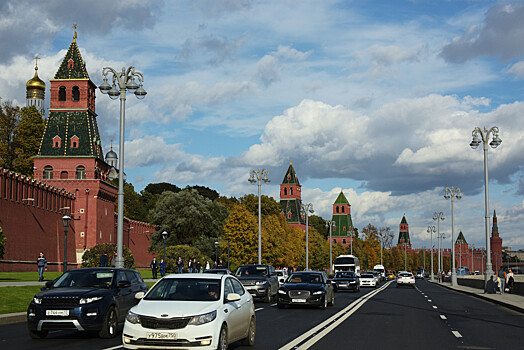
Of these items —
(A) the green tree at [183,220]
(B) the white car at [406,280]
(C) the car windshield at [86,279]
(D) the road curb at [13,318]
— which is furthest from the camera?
(A) the green tree at [183,220]

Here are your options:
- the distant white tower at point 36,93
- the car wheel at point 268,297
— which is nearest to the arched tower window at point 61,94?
the distant white tower at point 36,93

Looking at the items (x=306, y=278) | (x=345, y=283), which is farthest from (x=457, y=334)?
(x=345, y=283)

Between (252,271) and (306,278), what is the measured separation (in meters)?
5.41

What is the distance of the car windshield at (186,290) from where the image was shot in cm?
1166

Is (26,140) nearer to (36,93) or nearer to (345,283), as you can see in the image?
(36,93)

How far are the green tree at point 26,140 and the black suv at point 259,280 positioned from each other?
61.2 meters

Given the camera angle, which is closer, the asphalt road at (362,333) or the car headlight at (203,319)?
the car headlight at (203,319)

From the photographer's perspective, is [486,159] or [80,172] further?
[80,172]

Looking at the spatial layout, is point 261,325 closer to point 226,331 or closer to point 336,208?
point 226,331

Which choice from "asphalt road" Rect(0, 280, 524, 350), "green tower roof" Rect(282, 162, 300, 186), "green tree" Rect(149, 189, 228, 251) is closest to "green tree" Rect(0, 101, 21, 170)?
"green tree" Rect(149, 189, 228, 251)

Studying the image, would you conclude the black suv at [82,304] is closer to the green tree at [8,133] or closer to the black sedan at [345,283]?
the black sedan at [345,283]

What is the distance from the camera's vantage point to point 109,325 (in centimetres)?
1448

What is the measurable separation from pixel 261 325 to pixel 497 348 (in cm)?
661

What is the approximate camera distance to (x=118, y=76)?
1031 inches
